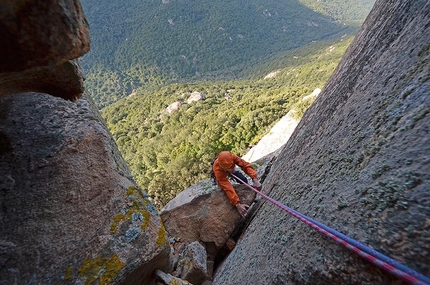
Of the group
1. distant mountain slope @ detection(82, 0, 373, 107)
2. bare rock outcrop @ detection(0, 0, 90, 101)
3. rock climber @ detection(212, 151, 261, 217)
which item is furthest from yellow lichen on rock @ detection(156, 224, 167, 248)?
distant mountain slope @ detection(82, 0, 373, 107)

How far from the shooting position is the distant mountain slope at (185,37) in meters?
132

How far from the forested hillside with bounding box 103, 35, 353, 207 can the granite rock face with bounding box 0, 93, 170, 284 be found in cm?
2031

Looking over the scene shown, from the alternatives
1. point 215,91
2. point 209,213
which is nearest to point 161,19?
point 215,91

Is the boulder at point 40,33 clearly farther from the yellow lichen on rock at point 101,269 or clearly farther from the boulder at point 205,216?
the boulder at point 205,216

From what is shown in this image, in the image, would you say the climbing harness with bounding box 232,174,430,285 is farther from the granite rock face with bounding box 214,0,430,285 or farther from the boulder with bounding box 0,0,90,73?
the boulder with bounding box 0,0,90,73

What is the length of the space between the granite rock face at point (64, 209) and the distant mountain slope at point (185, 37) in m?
121

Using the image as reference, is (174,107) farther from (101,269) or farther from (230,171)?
(101,269)

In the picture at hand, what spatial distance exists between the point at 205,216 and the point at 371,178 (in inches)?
199

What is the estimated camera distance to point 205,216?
6.32 metres

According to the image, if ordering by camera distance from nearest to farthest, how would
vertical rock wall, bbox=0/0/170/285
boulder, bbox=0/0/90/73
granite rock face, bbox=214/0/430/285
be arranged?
granite rock face, bbox=214/0/430/285, boulder, bbox=0/0/90/73, vertical rock wall, bbox=0/0/170/285

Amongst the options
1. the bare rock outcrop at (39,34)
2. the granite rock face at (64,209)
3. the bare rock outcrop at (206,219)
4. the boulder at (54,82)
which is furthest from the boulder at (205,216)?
the bare rock outcrop at (39,34)

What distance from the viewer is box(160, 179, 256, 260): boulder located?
6.02 meters

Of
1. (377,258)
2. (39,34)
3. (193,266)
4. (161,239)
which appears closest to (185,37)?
(193,266)

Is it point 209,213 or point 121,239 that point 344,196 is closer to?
point 121,239
